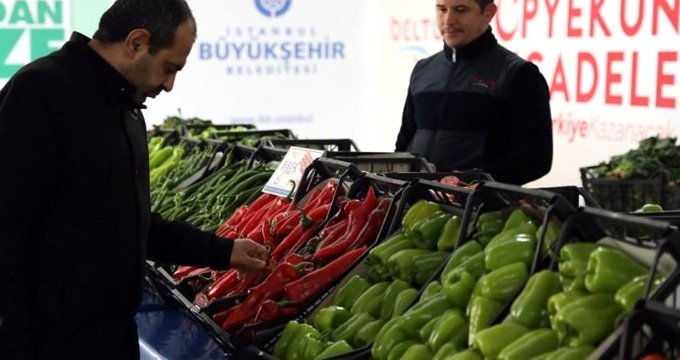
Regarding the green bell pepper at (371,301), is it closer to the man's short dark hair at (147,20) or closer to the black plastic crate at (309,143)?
the man's short dark hair at (147,20)

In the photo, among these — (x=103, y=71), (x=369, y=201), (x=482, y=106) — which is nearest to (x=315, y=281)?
(x=369, y=201)

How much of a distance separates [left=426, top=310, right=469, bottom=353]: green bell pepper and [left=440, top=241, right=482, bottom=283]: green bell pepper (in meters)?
0.21

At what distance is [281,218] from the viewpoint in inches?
148

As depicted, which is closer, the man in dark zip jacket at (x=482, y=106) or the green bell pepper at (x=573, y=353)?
the green bell pepper at (x=573, y=353)

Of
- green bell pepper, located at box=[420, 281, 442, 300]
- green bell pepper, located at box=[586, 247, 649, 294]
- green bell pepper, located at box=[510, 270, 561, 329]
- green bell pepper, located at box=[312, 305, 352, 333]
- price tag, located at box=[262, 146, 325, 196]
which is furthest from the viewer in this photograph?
price tag, located at box=[262, 146, 325, 196]

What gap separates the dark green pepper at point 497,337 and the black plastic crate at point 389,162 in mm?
1859

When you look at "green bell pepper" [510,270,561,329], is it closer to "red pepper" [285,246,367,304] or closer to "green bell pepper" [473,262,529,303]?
"green bell pepper" [473,262,529,303]

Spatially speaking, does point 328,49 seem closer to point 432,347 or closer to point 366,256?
point 366,256

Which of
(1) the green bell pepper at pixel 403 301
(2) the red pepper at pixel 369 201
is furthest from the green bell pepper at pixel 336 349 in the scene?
(2) the red pepper at pixel 369 201

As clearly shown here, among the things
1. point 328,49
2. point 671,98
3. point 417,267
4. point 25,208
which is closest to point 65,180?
point 25,208

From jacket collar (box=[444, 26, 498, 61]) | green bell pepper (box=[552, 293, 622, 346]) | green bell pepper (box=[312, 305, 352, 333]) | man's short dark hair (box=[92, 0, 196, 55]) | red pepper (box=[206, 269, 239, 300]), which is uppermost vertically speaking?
man's short dark hair (box=[92, 0, 196, 55])

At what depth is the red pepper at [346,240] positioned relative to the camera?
130 inches

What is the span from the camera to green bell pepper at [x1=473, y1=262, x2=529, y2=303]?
2422 millimetres

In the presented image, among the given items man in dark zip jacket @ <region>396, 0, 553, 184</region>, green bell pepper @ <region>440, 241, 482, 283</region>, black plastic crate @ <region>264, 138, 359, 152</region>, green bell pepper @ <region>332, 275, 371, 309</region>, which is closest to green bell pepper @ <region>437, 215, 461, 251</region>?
green bell pepper @ <region>440, 241, 482, 283</region>
